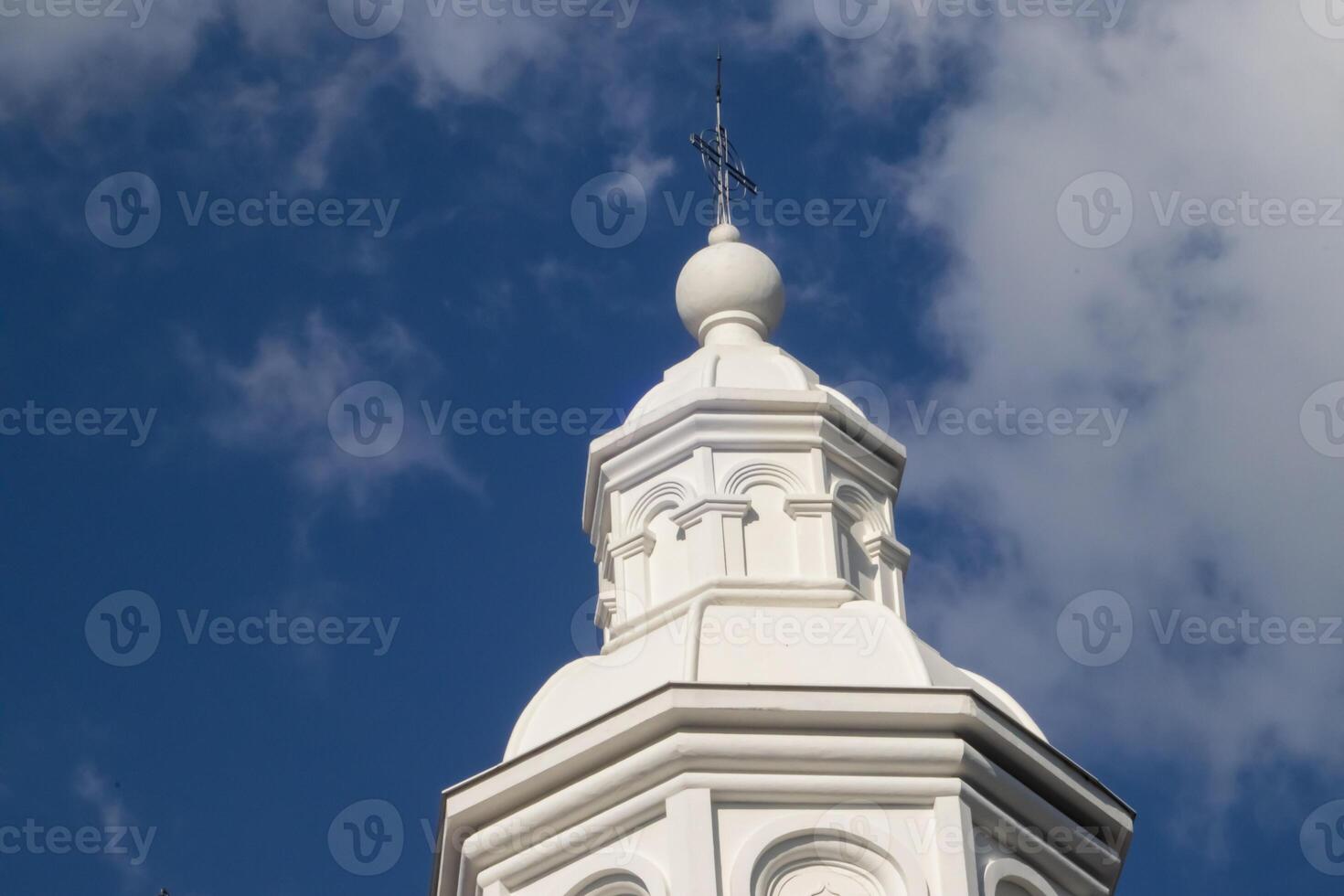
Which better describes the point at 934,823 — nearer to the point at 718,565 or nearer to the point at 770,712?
the point at 770,712

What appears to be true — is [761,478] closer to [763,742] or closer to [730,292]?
[730,292]

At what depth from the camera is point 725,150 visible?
36875mm

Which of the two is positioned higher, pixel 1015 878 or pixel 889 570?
pixel 889 570

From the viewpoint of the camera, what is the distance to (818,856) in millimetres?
29016

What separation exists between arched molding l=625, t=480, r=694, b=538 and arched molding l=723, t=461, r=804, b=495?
419 millimetres

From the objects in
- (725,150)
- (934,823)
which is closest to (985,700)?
(934,823)

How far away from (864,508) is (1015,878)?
15.8ft

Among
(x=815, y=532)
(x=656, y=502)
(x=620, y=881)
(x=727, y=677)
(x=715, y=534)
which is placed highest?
(x=656, y=502)

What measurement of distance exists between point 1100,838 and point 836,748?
3134mm

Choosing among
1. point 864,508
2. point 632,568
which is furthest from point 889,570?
point 632,568

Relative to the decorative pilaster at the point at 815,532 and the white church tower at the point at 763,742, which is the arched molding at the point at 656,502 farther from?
the decorative pilaster at the point at 815,532

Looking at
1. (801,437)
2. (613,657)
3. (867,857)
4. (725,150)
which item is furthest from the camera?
(725,150)

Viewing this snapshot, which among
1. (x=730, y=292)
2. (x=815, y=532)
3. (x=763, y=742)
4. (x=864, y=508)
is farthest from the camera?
(x=730, y=292)

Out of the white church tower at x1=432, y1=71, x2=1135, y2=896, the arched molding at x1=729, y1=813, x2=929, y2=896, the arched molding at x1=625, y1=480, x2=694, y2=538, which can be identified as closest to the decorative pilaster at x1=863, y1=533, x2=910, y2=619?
the white church tower at x1=432, y1=71, x2=1135, y2=896
